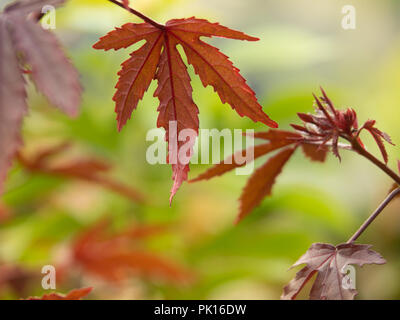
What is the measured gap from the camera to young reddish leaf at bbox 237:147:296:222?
1.94 ft

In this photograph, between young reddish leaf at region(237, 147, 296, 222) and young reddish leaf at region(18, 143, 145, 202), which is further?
young reddish leaf at region(18, 143, 145, 202)

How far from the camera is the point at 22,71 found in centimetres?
40

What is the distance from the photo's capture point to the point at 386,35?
4.47 m

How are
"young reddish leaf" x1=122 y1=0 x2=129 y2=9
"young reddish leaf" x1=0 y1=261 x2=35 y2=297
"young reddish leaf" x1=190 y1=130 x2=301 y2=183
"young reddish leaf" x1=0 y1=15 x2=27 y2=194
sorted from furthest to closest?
"young reddish leaf" x1=0 y1=261 x2=35 y2=297
"young reddish leaf" x1=190 y1=130 x2=301 y2=183
"young reddish leaf" x1=122 y1=0 x2=129 y2=9
"young reddish leaf" x1=0 y1=15 x2=27 y2=194

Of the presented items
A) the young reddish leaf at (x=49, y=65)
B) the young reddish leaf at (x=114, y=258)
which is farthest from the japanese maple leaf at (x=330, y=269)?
the young reddish leaf at (x=114, y=258)

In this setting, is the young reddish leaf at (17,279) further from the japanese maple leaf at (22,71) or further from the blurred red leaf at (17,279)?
the japanese maple leaf at (22,71)

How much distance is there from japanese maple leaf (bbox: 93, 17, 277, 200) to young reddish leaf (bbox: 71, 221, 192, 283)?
51 cm

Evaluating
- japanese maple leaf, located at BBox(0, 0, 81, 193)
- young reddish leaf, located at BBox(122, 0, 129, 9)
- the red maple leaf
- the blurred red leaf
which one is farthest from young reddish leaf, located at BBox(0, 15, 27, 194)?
the blurred red leaf

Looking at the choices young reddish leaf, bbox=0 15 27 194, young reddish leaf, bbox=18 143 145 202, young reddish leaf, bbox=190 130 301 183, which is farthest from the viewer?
young reddish leaf, bbox=18 143 145 202

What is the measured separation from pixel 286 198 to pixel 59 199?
635 millimetres

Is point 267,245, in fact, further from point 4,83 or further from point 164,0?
point 4,83

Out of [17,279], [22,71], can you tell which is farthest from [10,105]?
[17,279]

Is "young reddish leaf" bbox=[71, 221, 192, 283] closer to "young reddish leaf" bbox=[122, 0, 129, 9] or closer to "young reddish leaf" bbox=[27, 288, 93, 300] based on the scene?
"young reddish leaf" bbox=[27, 288, 93, 300]
